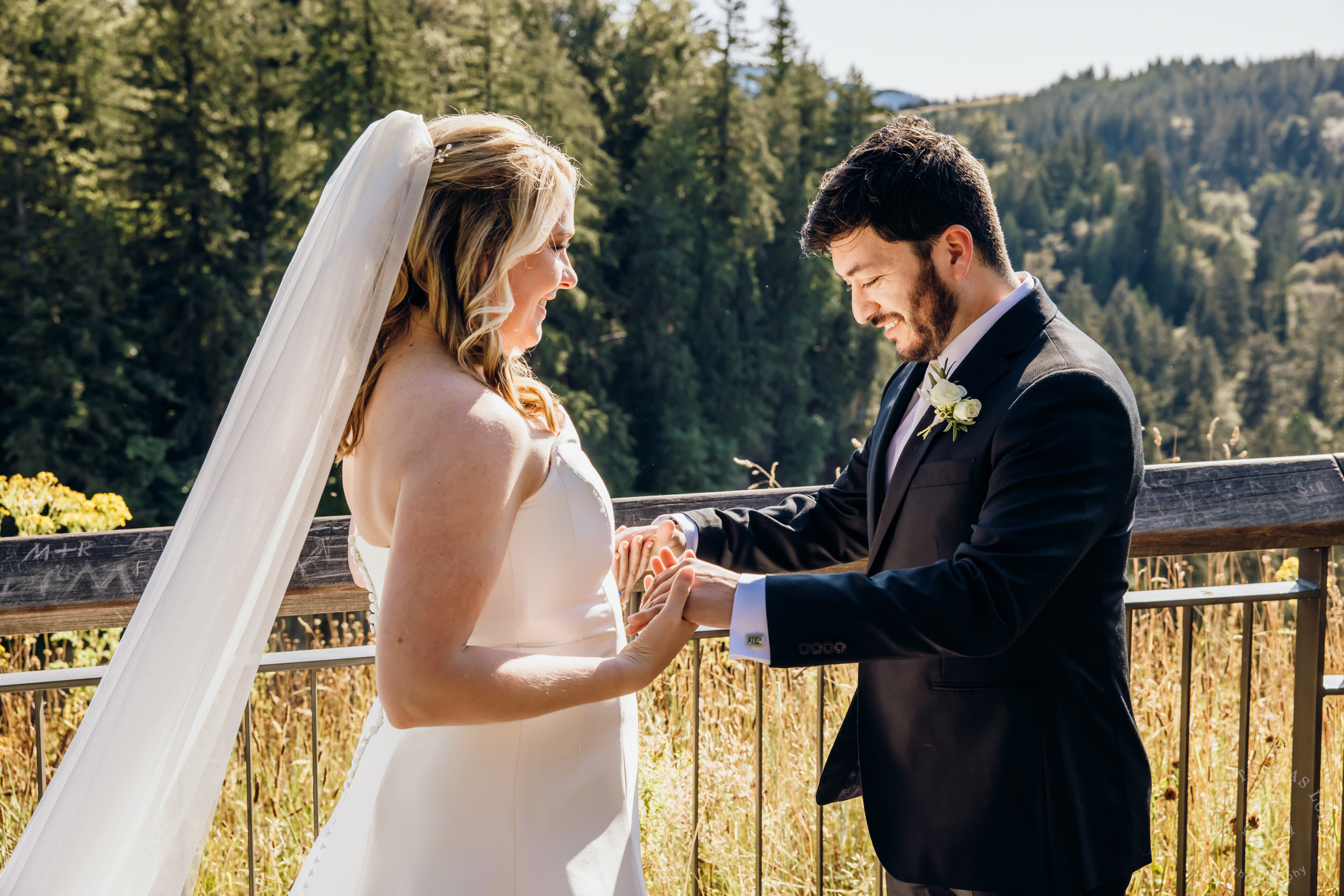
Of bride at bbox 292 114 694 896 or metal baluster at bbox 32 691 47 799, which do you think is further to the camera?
metal baluster at bbox 32 691 47 799

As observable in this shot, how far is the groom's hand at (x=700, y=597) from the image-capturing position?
1.86 meters

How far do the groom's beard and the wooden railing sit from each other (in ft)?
1.67

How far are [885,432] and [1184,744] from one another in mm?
1108

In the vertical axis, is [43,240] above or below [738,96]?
below

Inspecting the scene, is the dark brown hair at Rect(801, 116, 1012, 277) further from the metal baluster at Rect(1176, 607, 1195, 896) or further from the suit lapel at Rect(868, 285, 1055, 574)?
the metal baluster at Rect(1176, 607, 1195, 896)

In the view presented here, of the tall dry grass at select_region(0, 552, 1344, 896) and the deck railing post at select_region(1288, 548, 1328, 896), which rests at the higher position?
the deck railing post at select_region(1288, 548, 1328, 896)

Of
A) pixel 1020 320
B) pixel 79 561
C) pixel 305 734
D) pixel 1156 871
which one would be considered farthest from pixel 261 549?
pixel 1156 871

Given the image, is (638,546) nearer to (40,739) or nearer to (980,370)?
(980,370)

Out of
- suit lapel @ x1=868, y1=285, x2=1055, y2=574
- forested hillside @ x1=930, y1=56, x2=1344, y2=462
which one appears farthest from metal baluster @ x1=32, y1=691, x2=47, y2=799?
forested hillside @ x1=930, y1=56, x2=1344, y2=462

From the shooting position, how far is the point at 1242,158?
100 m

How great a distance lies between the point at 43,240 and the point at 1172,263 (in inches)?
2906

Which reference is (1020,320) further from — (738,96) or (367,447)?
(738,96)

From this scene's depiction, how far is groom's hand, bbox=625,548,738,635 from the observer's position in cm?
186

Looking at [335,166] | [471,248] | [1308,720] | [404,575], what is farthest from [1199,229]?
[404,575]
